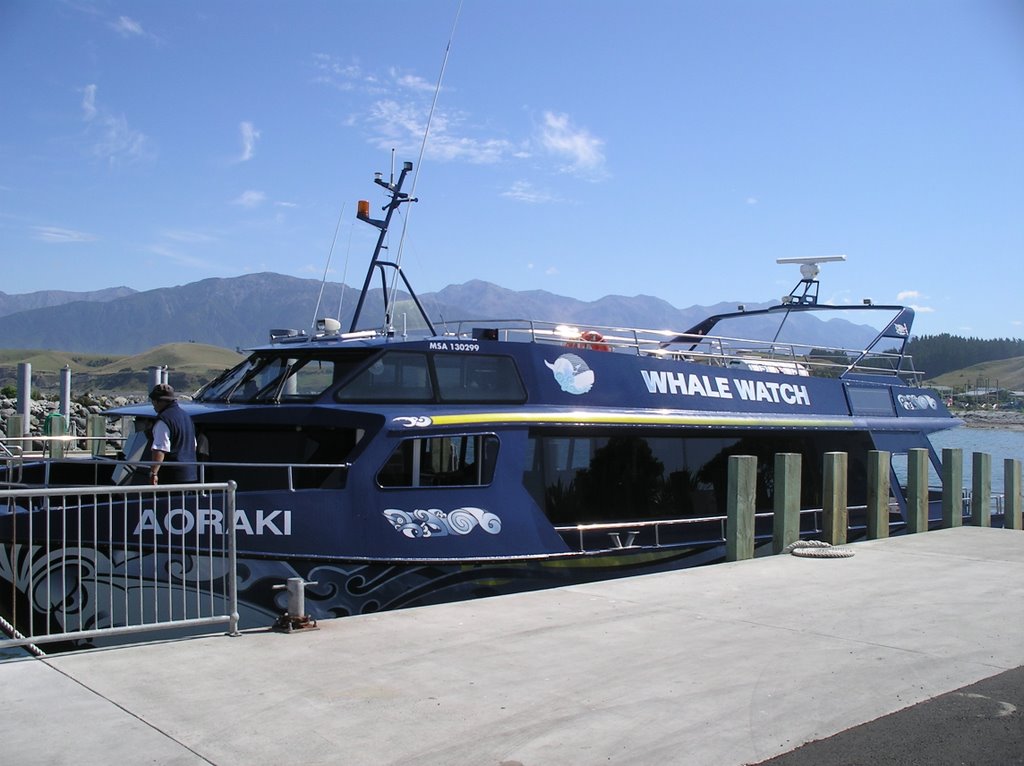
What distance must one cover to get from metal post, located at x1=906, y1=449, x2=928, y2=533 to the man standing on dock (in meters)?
8.78

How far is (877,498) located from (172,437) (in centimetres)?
799

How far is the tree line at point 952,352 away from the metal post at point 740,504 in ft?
361

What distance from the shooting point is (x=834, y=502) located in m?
10.2

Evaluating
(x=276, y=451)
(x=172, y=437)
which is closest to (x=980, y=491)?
(x=276, y=451)

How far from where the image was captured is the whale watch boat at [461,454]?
7.39m

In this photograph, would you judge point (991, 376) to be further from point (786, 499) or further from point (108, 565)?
point (108, 565)

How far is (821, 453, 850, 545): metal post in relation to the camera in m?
10.1

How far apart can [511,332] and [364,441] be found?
246 cm

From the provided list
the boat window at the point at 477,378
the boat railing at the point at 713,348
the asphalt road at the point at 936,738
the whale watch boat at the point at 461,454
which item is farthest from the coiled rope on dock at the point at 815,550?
the asphalt road at the point at 936,738

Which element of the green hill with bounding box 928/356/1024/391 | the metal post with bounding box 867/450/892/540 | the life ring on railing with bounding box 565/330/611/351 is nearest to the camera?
the life ring on railing with bounding box 565/330/611/351

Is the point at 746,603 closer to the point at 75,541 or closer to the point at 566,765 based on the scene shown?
the point at 566,765

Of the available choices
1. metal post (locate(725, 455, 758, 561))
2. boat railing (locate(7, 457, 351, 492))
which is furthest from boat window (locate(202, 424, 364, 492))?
metal post (locate(725, 455, 758, 561))

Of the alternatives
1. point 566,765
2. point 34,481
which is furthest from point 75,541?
point 566,765

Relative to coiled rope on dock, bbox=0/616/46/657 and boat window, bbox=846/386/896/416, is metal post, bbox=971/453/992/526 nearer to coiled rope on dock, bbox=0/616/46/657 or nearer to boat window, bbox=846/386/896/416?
boat window, bbox=846/386/896/416
